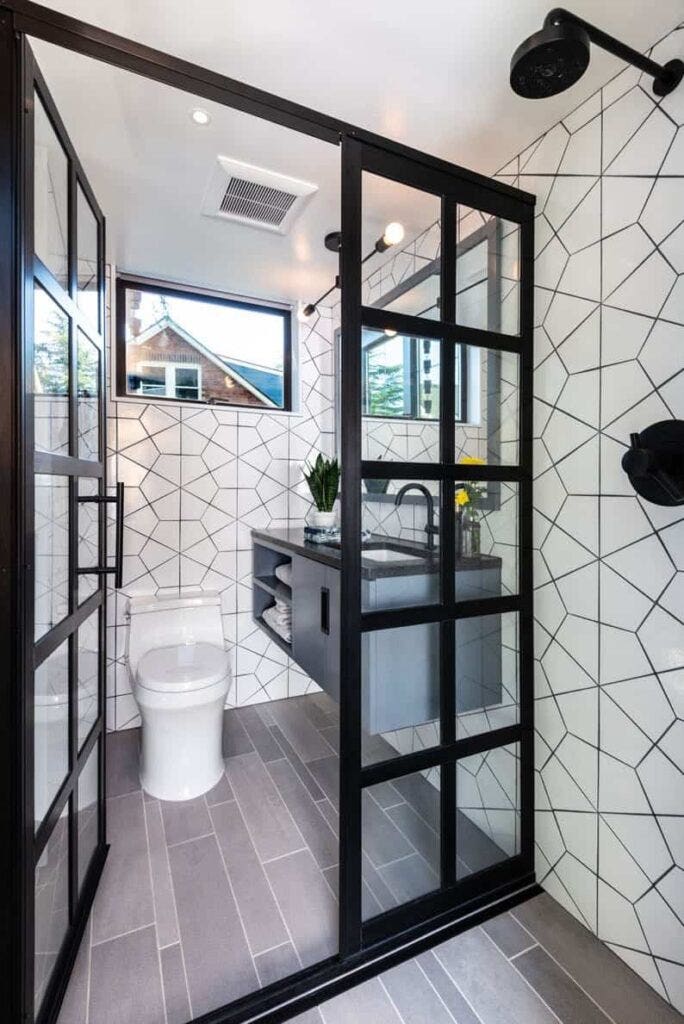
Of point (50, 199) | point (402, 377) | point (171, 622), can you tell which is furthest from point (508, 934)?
point (50, 199)

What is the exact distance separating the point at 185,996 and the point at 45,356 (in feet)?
5.31

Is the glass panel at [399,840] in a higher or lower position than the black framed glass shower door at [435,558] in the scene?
lower

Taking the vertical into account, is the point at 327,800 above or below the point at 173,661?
below

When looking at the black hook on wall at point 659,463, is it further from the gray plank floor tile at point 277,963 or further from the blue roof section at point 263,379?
the blue roof section at point 263,379

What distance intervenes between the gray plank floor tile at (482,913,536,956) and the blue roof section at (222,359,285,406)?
2646 mm

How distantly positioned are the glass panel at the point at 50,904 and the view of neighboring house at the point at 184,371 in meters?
2.12

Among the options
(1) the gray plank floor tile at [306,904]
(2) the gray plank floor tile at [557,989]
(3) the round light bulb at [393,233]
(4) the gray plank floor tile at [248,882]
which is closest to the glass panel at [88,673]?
(4) the gray plank floor tile at [248,882]

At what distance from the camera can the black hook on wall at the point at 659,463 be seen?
1.05m

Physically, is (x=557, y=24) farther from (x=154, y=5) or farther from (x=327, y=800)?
→ (x=327, y=800)

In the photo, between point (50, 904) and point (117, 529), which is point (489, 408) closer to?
point (117, 529)

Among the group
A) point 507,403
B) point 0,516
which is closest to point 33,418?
point 0,516

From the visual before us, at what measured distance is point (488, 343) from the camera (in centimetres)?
147

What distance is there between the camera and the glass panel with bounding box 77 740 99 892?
53.7 inches

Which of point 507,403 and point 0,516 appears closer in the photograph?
point 0,516
